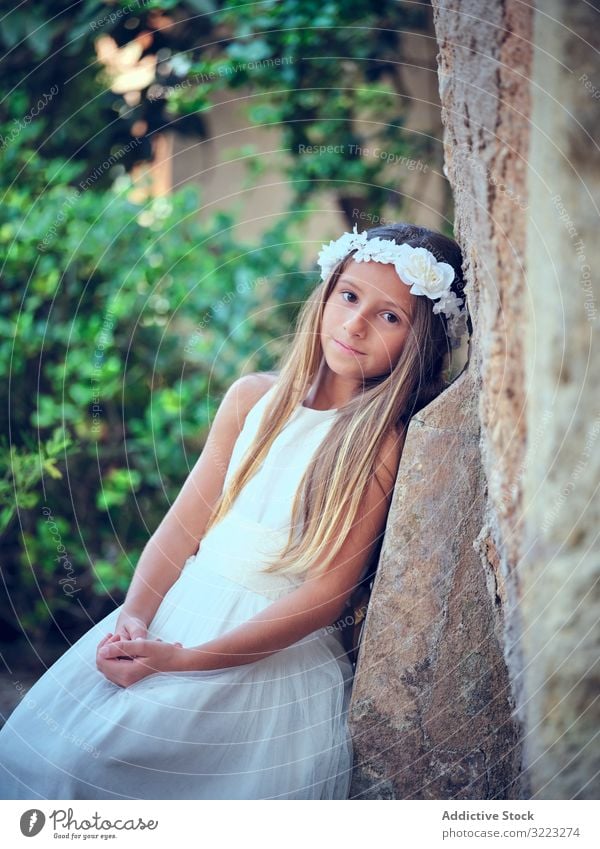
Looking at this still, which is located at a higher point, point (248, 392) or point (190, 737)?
point (248, 392)

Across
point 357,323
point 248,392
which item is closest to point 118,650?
point 248,392

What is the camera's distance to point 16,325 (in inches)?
66.5

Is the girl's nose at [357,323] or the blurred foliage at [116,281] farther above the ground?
the blurred foliage at [116,281]

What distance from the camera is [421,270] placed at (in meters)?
1.04

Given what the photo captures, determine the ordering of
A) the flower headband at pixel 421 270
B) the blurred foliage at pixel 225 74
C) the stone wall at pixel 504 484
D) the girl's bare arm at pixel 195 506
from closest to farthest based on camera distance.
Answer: the stone wall at pixel 504 484
the flower headband at pixel 421 270
the girl's bare arm at pixel 195 506
the blurred foliage at pixel 225 74

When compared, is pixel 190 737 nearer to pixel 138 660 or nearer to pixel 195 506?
pixel 138 660

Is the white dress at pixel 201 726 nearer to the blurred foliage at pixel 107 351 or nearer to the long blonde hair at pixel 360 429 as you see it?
the long blonde hair at pixel 360 429

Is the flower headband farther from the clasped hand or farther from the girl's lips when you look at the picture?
the clasped hand

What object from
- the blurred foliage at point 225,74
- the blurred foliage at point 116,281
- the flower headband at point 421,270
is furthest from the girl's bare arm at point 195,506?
the blurred foliage at point 225,74

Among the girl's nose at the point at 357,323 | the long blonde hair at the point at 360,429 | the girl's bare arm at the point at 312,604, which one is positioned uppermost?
the girl's nose at the point at 357,323

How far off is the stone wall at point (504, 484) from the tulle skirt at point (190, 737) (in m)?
0.05

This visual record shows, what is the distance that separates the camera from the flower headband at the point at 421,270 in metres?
1.04
